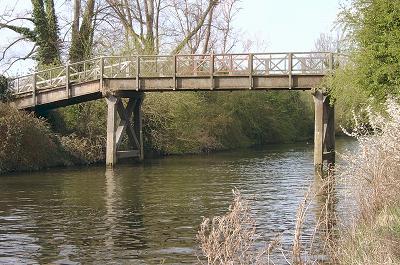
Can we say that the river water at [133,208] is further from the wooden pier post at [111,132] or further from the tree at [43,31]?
the tree at [43,31]

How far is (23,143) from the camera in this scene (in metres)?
33.5

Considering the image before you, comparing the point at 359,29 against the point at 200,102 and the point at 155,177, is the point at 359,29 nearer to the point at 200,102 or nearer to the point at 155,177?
the point at 155,177

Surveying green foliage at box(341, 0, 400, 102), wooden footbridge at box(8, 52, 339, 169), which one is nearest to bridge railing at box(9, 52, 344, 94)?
wooden footbridge at box(8, 52, 339, 169)

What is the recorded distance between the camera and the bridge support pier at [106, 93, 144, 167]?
122ft

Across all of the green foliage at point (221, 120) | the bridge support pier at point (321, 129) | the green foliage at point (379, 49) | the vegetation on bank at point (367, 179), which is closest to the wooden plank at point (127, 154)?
the green foliage at point (221, 120)

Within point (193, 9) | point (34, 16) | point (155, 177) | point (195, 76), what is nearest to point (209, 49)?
point (193, 9)

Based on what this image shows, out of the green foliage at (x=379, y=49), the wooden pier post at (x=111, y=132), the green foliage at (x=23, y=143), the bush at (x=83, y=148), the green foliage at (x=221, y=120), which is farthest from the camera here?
the green foliage at (x=221, y=120)

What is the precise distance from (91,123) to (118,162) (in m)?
3.08

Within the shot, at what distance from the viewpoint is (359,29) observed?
26000 millimetres

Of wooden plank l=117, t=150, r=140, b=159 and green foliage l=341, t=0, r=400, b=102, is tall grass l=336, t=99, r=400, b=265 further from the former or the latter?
wooden plank l=117, t=150, r=140, b=159

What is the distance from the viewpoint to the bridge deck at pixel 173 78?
114 ft

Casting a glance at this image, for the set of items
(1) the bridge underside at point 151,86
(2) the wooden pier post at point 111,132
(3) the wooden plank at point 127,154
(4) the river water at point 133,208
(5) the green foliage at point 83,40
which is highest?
(5) the green foliage at point 83,40

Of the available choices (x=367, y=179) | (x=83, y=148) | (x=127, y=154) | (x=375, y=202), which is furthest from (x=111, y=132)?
(x=375, y=202)

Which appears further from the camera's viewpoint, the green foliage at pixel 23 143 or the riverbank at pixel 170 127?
the riverbank at pixel 170 127
